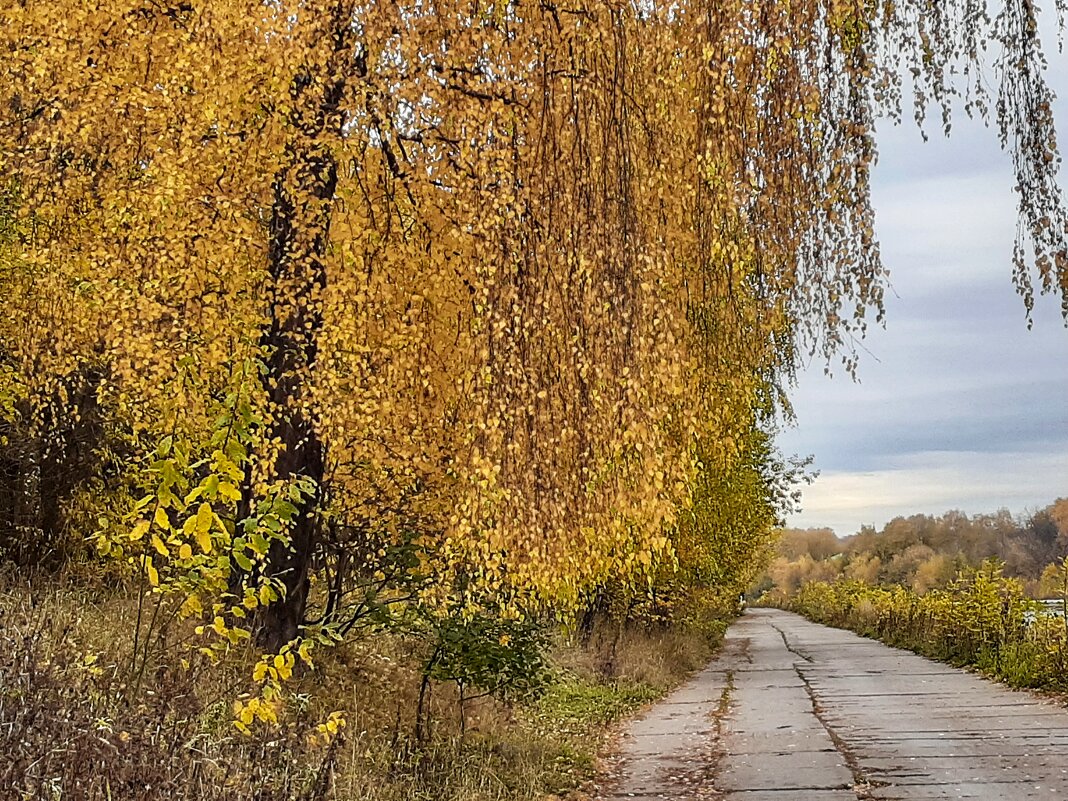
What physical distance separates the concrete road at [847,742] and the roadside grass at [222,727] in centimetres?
92

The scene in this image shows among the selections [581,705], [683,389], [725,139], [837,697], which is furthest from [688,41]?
[837,697]

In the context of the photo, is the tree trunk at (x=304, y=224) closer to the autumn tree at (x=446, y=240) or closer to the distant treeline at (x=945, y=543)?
the autumn tree at (x=446, y=240)

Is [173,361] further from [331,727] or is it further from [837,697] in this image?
[837,697]

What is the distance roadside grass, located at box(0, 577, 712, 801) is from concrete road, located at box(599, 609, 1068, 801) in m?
0.92

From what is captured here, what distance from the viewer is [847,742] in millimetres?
12336

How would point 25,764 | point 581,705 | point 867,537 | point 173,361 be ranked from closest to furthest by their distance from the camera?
point 25,764
point 173,361
point 581,705
point 867,537

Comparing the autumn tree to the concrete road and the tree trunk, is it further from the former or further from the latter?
the concrete road

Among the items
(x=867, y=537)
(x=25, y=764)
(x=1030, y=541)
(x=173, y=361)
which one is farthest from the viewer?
(x=867, y=537)

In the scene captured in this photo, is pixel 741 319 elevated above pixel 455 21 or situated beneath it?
situated beneath

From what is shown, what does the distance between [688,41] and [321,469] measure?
527cm

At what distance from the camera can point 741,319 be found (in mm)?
5867

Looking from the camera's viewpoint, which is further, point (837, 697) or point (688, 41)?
point (837, 697)

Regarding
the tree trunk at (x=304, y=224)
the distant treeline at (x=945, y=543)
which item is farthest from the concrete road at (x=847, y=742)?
the distant treeline at (x=945, y=543)

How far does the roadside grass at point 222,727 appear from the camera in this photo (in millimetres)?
4793
